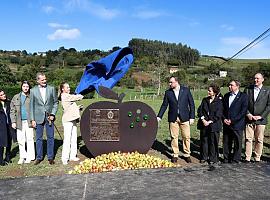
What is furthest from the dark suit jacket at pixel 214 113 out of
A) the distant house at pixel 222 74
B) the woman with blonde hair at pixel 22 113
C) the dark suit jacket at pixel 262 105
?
the distant house at pixel 222 74

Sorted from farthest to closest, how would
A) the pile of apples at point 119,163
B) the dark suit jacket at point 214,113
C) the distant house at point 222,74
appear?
the distant house at point 222,74, the dark suit jacket at point 214,113, the pile of apples at point 119,163

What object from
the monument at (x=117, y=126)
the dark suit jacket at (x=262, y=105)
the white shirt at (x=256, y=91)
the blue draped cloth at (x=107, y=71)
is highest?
the blue draped cloth at (x=107, y=71)

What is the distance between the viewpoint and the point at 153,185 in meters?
1.50

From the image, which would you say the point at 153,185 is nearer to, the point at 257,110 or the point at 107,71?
the point at 257,110

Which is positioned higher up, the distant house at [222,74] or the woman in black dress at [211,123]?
the distant house at [222,74]

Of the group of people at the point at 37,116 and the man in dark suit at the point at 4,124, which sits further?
the man in dark suit at the point at 4,124

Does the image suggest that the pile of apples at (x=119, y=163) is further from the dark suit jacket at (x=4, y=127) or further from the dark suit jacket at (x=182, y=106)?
the dark suit jacket at (x=4, y=127)

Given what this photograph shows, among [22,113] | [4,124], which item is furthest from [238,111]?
[4,124]

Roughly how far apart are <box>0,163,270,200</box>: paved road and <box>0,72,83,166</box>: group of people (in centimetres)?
555

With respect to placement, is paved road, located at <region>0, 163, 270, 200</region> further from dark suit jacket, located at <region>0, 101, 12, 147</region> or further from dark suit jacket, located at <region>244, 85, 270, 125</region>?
dark suit jacket, located at <region>0, 101, 12, 147</region>

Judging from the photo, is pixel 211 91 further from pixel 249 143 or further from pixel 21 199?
pixel 21 199

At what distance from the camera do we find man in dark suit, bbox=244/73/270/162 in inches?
261

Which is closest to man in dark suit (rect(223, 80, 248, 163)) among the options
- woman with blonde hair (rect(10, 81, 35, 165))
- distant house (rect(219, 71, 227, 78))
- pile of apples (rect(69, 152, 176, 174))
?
pile of apples (rect(69, 152, 176, 174))

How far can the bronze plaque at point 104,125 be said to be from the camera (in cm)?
716
